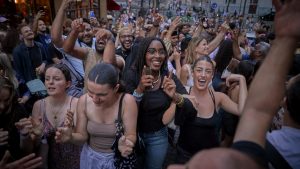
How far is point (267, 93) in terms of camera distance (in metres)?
1.32

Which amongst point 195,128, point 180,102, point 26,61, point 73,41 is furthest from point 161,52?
point 26,61

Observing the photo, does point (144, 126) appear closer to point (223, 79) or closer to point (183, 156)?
point (183, 156)

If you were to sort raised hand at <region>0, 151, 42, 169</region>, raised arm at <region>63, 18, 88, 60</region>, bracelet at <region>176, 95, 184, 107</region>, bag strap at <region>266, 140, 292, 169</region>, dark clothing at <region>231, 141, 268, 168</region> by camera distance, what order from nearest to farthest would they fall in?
dark clothing at <region>231, 141, 268, 168</region>
bag strap at <region>266, 140, 292, 169</region>
raised hand at <region>0, 151, 42, 169</region>
bracelet at <region>176, 95, 184, 107</region>
raised arm at <region>63, 18, 88, 60</region>

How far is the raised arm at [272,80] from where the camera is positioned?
4.01 ft

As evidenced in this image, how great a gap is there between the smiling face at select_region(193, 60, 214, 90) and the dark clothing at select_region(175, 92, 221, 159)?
278 mm

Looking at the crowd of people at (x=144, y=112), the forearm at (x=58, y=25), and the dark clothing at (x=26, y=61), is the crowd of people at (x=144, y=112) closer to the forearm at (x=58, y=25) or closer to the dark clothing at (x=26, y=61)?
the forearm at (x=58, y=25)

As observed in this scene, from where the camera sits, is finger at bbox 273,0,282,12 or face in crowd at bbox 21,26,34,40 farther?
face in crowd at bbox 21,26,34,40

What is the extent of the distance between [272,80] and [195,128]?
1276mm

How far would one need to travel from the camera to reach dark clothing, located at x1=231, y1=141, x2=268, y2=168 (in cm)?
106

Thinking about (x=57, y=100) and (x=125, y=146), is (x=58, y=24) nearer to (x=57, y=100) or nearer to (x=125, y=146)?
(x=57, y=100)

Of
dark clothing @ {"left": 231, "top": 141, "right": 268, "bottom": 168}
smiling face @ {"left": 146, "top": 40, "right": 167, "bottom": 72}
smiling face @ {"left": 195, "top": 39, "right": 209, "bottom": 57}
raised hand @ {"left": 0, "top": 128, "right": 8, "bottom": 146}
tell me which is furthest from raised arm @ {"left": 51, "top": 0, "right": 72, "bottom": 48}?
dark clothing @ {"left": 231, "top": 141, "right": 268, "bottom": 168}

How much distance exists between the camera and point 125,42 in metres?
4.34

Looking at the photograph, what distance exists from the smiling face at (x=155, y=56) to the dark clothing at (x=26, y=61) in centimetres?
256

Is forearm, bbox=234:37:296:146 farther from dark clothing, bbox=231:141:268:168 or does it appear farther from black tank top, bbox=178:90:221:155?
black tank top, bbox=178:90:221:155
